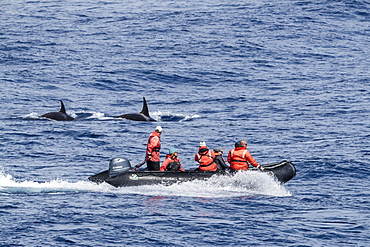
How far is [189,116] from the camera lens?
136 feet

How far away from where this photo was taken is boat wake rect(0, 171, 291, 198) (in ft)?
75.6

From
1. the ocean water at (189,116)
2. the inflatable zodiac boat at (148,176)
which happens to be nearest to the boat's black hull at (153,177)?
the inflatable zodiac boat at (148,176)

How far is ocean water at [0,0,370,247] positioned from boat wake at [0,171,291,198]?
51 millimetres

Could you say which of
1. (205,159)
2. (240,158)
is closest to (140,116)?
(205,159)

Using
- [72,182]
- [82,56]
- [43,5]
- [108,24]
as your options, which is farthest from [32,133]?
[43,5]

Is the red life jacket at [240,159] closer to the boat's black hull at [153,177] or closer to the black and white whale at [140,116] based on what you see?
the boat's black hull at [153,177]

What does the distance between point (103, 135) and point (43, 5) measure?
7581 cm

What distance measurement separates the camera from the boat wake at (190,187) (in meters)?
23.0

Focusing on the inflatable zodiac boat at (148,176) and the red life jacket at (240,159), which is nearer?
the inflatable zodiac boat at (148,176)

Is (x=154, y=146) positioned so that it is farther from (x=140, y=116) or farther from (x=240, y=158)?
(x=140, y=116)

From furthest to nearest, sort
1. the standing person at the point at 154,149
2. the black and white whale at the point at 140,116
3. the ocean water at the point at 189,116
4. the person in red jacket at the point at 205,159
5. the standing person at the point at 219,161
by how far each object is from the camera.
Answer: the black and white whale at the point at 140,116 < the standing person at the point at 219,161 < the standing person at the point at 154,149 < the person in red jacket at the point at 205,159 < the ocean water at the point at 189,116

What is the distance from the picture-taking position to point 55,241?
17.6 meters

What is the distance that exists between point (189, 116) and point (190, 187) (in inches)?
714

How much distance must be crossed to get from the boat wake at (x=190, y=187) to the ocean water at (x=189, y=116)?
0.17 ft
